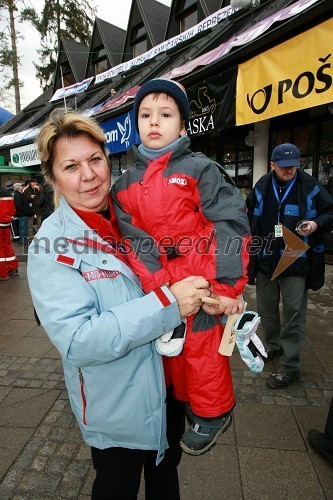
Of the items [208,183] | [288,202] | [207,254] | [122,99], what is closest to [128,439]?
[207,254]

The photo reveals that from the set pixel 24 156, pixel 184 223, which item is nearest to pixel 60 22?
pixel 24 156

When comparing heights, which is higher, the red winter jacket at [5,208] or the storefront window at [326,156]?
the storefront window at [326,156]

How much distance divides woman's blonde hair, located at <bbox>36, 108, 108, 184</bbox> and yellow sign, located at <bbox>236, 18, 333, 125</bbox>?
409 cm

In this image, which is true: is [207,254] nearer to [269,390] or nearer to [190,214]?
[190,214]

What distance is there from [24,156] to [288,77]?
1476 centimetres

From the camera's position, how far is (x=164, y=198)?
5.12ft

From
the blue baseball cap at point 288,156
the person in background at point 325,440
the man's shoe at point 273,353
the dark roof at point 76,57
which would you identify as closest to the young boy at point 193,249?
the person in background at point 325,440

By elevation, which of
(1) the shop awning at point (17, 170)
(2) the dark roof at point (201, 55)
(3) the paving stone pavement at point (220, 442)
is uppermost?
(2) the dark roof at point (201, 55)

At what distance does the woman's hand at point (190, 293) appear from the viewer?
4.49 ft

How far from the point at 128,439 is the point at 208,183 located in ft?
3.89

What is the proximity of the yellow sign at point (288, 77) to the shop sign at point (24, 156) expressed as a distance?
12.5 m

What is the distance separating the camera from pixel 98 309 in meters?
1.30

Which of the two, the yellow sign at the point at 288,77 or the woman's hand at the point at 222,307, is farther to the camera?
the yellow sign at the point at 288,77

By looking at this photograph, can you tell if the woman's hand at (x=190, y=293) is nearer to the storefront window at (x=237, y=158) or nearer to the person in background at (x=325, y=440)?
the person in background at (x=325, y=440)
